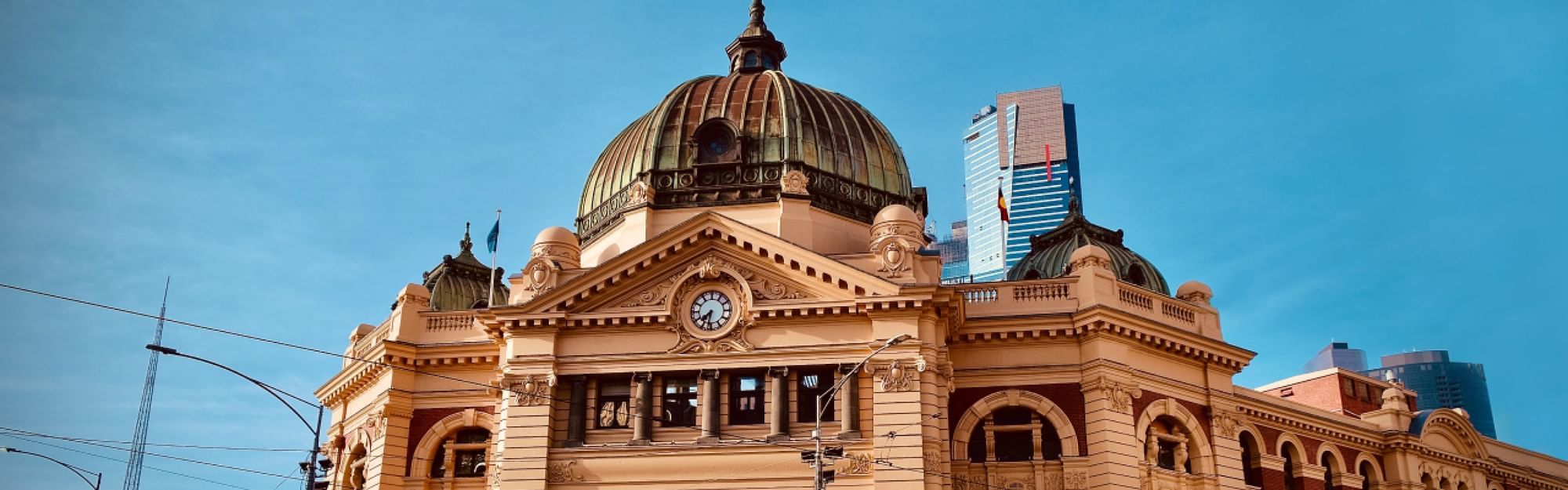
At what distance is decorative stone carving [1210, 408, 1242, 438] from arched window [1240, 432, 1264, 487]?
194 centimetres

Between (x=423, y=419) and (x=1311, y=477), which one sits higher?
(x=423, y=419)

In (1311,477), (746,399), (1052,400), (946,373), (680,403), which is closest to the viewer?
(746,399)

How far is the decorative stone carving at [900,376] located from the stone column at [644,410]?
22.1ft

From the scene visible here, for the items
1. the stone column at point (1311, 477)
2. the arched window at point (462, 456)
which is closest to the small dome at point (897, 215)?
the arched window at point (462, 456)

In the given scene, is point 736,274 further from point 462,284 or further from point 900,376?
point 462,284

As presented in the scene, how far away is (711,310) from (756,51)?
838 inches

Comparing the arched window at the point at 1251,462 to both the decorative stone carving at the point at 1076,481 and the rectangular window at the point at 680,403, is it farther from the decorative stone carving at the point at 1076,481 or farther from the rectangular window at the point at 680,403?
the rectangular window at the point at 680,403

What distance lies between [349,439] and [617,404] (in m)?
14.2

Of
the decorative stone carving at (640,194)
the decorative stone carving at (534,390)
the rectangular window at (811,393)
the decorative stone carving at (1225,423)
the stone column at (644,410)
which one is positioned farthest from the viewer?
the decorative stone carving at (640,194)

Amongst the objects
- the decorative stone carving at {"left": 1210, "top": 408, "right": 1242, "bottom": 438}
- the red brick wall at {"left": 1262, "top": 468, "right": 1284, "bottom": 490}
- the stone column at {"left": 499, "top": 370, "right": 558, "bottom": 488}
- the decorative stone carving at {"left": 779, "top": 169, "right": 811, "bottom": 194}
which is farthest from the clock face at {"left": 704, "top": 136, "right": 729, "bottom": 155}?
the red brick wall at {"left": 1262, "top": 468, "right": 1284, "bottom": 490}

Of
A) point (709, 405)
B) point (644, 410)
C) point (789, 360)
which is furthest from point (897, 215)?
point (644, 410)

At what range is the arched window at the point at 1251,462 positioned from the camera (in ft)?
168

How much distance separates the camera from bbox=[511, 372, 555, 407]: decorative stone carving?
4434 cm

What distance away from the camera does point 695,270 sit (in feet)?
148
